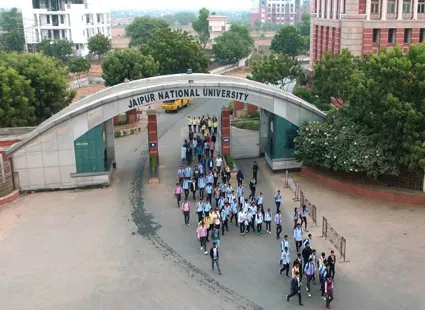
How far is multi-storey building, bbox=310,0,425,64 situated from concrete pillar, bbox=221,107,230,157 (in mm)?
17447

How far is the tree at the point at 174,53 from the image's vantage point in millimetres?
52719

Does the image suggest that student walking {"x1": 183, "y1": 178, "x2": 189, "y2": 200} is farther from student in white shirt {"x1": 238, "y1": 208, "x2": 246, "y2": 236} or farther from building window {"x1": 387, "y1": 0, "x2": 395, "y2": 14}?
building window {"x1": 387, "y1": 0, "x2": 395, "y2": 14}

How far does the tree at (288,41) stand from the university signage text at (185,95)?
60307 mm

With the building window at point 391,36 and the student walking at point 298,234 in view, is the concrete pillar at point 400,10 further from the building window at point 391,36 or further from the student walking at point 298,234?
the student walking at point 298,234

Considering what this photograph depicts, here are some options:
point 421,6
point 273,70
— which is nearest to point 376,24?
point 421,6

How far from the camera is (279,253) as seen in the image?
17953 mm

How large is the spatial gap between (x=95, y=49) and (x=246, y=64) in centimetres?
2571

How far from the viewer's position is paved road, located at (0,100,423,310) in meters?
15.1

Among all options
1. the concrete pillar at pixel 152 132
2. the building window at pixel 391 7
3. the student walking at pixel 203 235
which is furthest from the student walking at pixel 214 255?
the building window at pixel 391 7

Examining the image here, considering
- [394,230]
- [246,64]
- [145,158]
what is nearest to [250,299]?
[394,230]

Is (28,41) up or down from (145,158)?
up

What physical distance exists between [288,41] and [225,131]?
60320 mm

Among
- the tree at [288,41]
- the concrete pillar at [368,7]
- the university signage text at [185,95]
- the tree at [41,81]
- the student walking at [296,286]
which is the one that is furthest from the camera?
the tree at [288,41]

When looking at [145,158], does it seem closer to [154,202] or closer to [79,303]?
[154,202]
